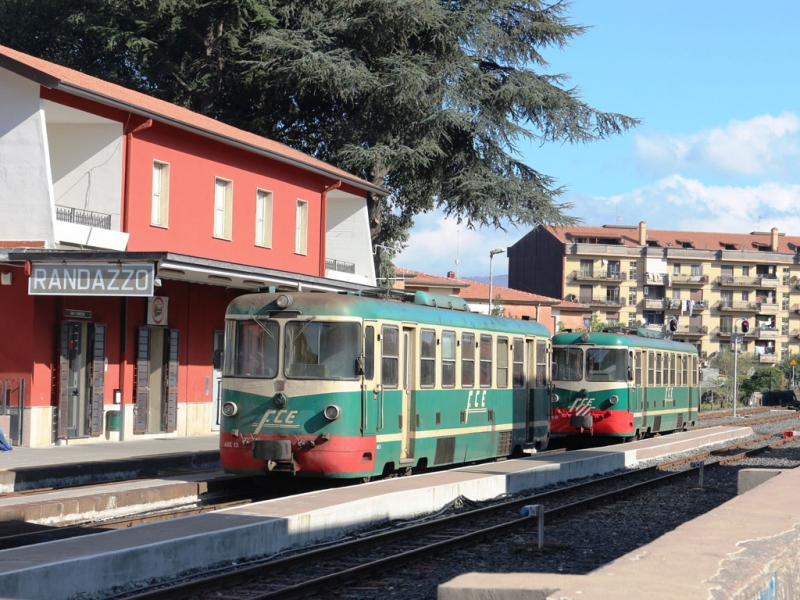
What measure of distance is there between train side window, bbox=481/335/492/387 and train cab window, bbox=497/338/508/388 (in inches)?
16.3

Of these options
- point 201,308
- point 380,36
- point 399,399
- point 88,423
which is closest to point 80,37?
point 380,36

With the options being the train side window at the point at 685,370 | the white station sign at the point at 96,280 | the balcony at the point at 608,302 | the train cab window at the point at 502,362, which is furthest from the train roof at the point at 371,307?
the balcony at the point at 608,302

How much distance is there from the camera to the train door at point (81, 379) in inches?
872

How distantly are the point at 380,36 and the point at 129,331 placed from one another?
15356 mm

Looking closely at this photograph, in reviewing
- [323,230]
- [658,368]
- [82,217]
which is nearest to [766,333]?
[658,368]

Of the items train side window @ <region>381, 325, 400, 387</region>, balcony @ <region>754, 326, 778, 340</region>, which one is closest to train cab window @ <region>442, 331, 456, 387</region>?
train side window @ <region>381, 325, 400, 387</region>

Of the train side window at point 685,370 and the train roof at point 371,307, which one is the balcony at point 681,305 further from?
the train roof at point 371,307

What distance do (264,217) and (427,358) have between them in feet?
44.2

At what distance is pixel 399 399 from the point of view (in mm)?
16297

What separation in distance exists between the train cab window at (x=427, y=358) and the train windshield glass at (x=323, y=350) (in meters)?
1.98

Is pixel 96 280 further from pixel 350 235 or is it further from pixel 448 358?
pixel 350 235

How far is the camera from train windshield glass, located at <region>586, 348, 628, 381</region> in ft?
86.5

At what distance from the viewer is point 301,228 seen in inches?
1248

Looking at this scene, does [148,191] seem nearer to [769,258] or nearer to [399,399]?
[399,399]
